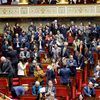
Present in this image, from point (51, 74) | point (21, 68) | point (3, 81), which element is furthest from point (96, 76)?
point (21, 68)

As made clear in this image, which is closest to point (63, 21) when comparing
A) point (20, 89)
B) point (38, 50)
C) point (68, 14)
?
point (68, 14)

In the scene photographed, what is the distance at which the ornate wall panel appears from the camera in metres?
42.5

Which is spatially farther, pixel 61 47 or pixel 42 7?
pixel 42 7

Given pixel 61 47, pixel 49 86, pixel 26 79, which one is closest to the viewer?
pixel 49 86

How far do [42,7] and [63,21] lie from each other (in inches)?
62.3

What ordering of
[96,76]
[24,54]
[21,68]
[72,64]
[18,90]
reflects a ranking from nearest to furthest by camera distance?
[18,90] → [96,76] → [72,64] → [21,68] → [24,54]

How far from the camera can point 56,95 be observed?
83.6 feet

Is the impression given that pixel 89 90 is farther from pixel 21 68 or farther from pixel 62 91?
pixel 21 68

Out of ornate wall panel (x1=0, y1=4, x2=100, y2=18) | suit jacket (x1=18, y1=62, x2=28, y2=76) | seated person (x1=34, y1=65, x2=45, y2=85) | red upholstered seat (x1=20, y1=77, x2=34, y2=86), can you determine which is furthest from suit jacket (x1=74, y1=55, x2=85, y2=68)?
ornate wall panel (x1=0, y1=4, x2=100, y2=18)

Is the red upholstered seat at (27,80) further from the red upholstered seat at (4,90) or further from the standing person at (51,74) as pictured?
the red upholstered seat at (4,90)

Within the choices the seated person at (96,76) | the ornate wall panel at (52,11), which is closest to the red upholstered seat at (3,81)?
the seated person at (96,76)

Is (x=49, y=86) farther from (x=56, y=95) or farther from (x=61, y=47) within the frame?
(x=61, y=47)

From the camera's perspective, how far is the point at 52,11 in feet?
140

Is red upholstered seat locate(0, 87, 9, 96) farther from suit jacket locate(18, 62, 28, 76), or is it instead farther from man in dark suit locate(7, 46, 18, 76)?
man in dark suit locate(7, 46, 18, 76)
